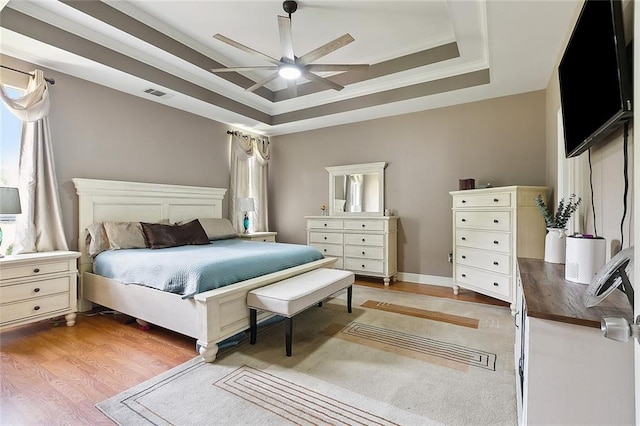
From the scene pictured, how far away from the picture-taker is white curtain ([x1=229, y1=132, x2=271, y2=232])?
5.16m

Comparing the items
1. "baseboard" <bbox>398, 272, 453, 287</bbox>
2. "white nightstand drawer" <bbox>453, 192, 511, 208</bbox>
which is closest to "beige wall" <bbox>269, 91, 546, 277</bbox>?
"baseboard" <bbox>398, 272, 453, 287</bbox>

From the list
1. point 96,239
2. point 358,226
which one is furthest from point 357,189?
point 96,239

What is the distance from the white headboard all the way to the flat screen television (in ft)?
13.8

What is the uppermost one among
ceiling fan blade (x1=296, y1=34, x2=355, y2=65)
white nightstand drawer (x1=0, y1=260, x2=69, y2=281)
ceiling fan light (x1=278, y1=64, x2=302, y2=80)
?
ceiling fan blade (x1=296, y1=34, x2=355, y2=65)

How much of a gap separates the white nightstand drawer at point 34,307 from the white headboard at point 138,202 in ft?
1.63

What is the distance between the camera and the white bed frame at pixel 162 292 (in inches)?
89.1

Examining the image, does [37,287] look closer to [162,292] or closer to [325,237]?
[162,292]

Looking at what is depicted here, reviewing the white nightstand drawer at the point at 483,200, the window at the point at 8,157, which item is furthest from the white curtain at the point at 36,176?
the white nightstand drawer at the point at 483,200

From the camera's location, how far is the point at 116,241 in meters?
3.26

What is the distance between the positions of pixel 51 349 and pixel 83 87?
8.74 ft

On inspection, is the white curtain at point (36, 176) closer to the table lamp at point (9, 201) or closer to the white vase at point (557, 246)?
the table lamp at point (9, 201)

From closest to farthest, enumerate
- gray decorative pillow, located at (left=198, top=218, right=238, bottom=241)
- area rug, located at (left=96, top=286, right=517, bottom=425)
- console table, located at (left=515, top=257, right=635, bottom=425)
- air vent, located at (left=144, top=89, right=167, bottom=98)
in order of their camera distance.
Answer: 1. console table, located at (left=515, top=257, right=635, bottom=425)
2. area rug, located at (left=96, top=286, right=517, bottom=425)
3. air vent, located at (left=144, top=89, right=167, bottom=98)
4. gray decorative pillow, located at (left=198, top=218, right=238, bottom=241)

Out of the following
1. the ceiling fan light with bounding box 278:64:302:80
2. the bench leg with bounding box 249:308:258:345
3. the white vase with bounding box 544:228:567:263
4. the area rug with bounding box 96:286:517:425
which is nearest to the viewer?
the area rug with bounding box 96:286:517:425

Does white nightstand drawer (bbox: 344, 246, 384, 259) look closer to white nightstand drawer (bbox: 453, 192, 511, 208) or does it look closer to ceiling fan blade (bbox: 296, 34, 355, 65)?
white nightstand drawer (bbox: 453, 192, 511, 208)
